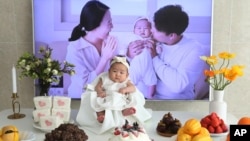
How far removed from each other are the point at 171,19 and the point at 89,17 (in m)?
0.47

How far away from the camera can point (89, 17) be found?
191cm

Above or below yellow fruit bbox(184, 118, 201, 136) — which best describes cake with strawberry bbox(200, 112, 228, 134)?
below

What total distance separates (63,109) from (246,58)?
3.67 ft

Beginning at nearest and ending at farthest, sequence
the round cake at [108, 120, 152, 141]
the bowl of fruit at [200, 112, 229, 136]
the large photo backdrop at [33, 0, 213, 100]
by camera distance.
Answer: the round cake at [108, 120, 152, 141] < the bowl of fruit at [200, 112, 229, 136] < the large photo backdrop at [33, 0, 213, 100]

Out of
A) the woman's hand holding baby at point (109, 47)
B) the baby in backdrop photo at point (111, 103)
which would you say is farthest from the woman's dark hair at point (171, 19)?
the baby in backdrop photo at point (111, 103)

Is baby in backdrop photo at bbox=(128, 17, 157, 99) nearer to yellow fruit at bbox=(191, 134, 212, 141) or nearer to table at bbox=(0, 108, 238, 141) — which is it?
table at bbox=(0, 108, 238, 141)

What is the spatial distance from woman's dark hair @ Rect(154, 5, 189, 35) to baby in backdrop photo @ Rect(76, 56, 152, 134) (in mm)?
396

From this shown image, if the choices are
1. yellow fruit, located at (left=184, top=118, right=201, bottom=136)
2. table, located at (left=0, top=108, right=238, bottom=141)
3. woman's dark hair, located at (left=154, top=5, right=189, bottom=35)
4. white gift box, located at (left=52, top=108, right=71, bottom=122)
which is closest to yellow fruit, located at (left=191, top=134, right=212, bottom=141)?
yellow fruit, located at (left=184, top=118, right=201, bottom=136)

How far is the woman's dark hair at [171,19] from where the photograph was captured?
6.21 ft

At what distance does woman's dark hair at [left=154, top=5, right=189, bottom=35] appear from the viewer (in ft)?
6.21

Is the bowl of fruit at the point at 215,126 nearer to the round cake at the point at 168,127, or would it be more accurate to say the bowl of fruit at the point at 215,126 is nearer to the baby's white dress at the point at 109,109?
the round cake at the point at 168,127

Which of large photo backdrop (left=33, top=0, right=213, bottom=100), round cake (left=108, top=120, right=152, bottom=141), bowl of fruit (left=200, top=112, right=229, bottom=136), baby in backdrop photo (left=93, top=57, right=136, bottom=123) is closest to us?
round cake (left=108, top=120, right=152, bottom=141)

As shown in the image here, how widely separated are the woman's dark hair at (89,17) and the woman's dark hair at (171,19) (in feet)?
1.00

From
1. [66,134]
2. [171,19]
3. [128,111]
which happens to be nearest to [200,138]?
[128,111]
